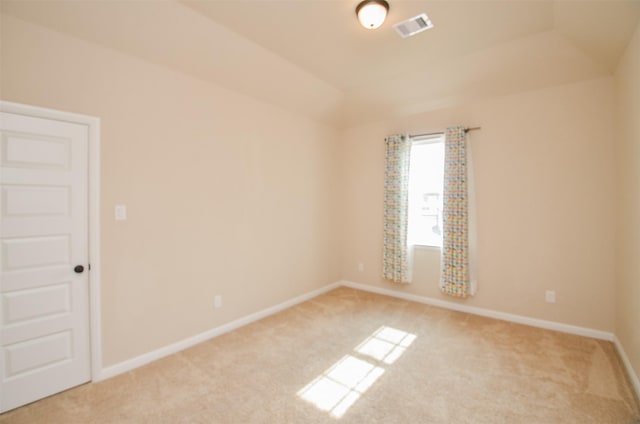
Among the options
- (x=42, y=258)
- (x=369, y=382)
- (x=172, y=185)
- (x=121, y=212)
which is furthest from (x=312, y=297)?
(x=42, y=258)

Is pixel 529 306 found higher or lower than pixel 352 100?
lower

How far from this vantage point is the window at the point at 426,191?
13.4 ft

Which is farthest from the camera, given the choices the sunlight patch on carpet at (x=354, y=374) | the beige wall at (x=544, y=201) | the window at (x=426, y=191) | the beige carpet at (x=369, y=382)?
the window at (x=426, y=191)

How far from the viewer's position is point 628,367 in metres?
2.37

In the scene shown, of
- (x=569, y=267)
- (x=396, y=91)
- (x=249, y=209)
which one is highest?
Answer: (x=396, y=91)

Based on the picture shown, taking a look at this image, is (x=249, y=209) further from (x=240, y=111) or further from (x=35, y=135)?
(x=35, y=135)

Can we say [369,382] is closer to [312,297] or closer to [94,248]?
[312,297]

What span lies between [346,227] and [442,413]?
3206 mm

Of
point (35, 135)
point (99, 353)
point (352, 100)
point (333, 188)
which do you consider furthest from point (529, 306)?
point (35, 135)

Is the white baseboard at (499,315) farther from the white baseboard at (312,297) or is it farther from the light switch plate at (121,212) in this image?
the light switch plate at (121,212)

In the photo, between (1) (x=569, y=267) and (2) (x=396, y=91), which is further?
(2) (x=396, y=91)

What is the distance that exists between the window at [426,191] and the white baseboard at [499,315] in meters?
0.80

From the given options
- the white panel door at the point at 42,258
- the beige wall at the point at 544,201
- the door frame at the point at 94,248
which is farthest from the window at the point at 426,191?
the white panel door at the point at 42,258

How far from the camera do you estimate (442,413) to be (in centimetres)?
197
